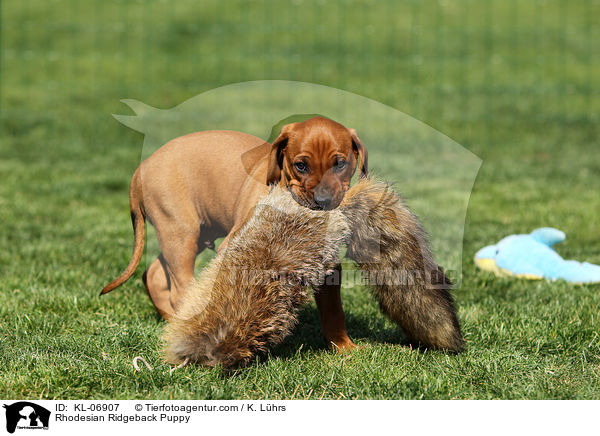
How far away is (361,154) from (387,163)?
49.4 inches

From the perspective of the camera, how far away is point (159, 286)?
14.4ft

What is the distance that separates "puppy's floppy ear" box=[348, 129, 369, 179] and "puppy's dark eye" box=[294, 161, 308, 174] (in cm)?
31

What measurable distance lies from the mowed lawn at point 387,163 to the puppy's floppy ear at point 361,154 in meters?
1.02

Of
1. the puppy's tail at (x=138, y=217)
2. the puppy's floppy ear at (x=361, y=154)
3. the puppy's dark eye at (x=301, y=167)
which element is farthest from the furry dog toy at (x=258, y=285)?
the puppy's tail at (x=138, y=217)

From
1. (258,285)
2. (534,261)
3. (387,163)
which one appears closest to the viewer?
(258,285)

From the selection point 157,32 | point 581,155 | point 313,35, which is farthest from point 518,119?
point 157,32

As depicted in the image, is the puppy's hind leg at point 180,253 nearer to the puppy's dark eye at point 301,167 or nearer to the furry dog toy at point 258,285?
the furry dog toy at point 258,285

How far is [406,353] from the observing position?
369cm

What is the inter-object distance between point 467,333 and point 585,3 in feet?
57.0

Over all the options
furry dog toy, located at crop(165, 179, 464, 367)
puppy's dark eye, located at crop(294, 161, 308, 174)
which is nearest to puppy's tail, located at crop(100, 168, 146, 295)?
furry dog toy, located at crop(165, 179, 464, 367)

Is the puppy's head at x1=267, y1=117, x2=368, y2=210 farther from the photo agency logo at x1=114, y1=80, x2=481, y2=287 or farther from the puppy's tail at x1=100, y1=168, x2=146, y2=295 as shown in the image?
the puppy's tail at x1=100, y1=168, x2=146, y2=295

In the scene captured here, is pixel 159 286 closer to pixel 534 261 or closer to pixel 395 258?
pixel 395 258

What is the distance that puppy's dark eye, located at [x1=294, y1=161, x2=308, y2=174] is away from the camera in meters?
3.50
